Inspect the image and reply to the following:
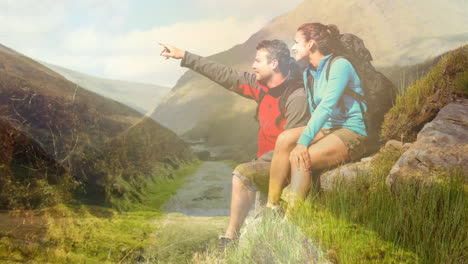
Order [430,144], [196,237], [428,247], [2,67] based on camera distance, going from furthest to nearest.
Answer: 1. [2,67]
2. [196,237]
3. [430,144]
4. [428,247]

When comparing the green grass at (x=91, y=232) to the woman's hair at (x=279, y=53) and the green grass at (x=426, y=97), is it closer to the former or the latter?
the woman's hair at (x=279, y=53)

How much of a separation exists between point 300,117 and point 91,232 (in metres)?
2.53

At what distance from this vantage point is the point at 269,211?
470 centimetres

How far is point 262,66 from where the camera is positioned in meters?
4.93

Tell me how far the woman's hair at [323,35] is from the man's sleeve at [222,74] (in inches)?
29.1

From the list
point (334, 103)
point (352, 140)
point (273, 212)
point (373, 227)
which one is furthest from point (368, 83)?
point (273, 212)

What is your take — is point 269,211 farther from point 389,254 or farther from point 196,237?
point 389,254

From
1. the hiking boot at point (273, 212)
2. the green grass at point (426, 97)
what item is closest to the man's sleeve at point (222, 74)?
the hiking boot at point (273, 212)

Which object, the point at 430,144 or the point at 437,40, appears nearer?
the point at 430,144

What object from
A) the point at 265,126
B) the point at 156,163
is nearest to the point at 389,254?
the point at 265,126

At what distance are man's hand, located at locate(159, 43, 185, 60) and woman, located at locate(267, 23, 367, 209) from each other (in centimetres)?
143

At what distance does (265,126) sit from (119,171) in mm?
1669

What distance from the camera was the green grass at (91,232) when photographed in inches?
189

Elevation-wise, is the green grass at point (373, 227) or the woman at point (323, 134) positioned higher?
the woman at point (323, 134)
